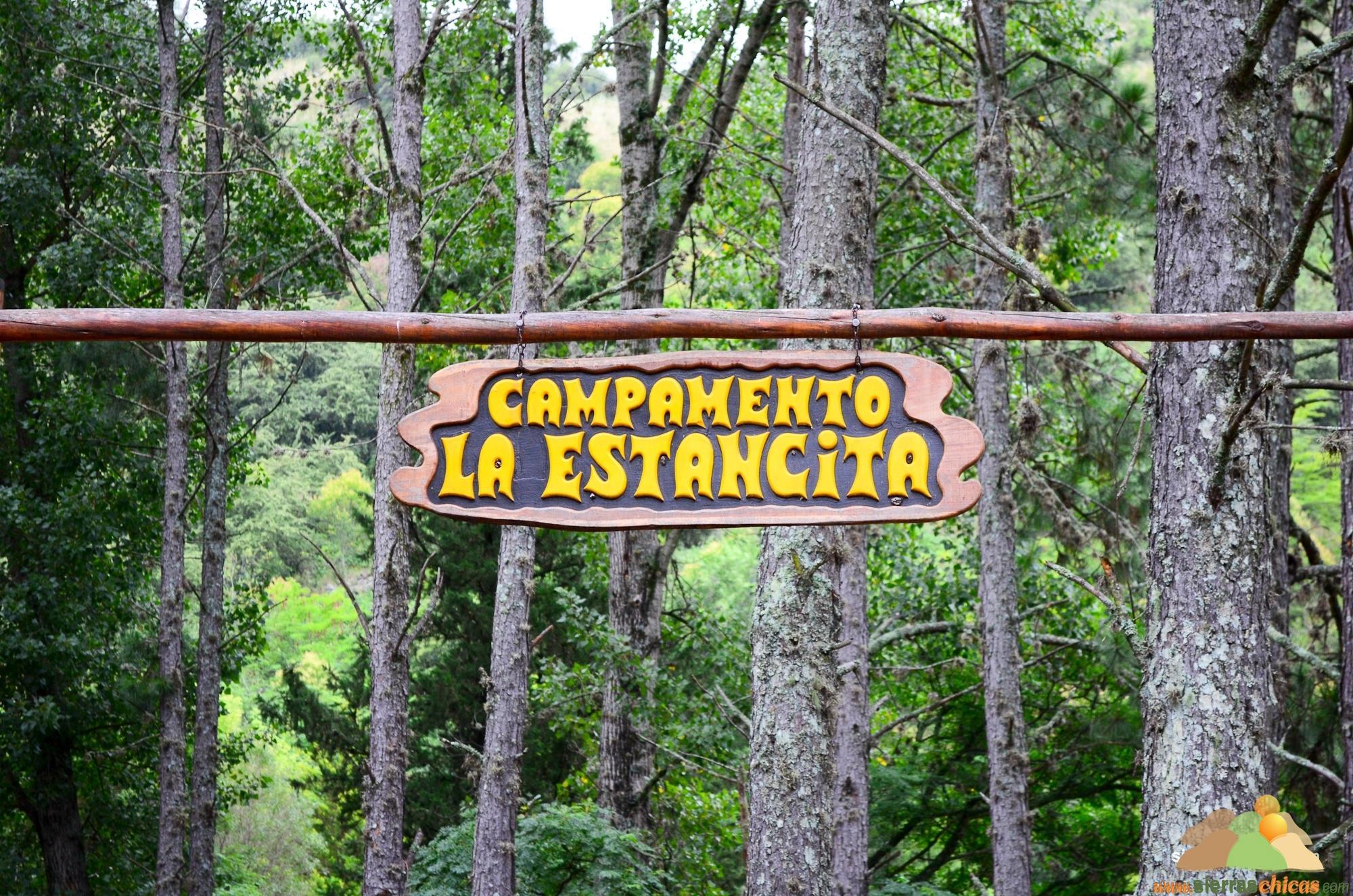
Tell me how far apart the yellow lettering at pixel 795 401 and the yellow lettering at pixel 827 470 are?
2.2 inches

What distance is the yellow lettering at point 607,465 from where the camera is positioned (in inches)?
127

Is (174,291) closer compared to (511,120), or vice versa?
(174,291)

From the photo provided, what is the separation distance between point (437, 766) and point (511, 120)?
26.8ft

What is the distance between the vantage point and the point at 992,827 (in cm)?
916

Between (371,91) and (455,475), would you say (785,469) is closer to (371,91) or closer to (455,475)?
(455,475)

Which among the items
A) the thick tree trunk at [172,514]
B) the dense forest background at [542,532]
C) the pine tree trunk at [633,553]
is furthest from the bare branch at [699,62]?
the thick tree trunk at [172,514]

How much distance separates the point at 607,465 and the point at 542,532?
12940 millimetres

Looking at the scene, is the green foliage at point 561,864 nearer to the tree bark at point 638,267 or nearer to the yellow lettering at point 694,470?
the tree bark at point 638,267

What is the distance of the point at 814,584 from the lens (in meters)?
4.88

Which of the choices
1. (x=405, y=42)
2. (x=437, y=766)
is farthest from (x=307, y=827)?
(x=405, y=42)

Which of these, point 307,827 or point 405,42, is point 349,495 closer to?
point 307,827

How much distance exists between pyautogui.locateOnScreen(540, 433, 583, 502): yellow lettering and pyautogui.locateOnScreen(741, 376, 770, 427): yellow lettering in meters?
0.39

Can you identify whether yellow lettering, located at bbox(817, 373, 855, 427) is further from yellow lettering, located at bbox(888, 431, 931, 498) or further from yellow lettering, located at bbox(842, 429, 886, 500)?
yellow lettering, located at bbox(888, 431, 931, 498)

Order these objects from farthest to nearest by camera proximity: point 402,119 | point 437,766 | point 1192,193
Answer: point 437,766 < point 402,119 < point 1192,193
